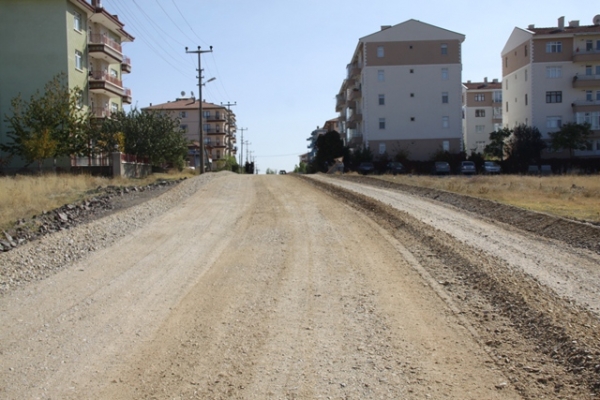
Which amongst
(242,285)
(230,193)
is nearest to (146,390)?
(242,285)

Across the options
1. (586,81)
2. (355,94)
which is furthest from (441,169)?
(586,81)

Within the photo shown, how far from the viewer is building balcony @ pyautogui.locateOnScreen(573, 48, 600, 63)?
238 feet

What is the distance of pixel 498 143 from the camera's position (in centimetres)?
7556

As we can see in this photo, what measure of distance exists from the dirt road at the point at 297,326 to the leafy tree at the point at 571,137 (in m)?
61.7

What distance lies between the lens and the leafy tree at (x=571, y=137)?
6881 centimetres

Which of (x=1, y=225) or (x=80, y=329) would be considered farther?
(x=1, y=225)

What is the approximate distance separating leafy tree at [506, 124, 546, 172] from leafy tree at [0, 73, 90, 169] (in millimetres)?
47500

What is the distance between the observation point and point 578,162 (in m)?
69.9

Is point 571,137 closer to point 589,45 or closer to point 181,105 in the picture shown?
point 589,45

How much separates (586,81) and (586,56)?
2972 mm

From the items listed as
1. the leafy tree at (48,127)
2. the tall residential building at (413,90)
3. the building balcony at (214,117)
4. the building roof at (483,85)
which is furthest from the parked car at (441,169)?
the building balcony at (214,117)

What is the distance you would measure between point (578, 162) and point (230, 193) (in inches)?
2191

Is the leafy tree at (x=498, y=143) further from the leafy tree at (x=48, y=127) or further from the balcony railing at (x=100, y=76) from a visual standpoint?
the leafy tree at (x=48, y=127)

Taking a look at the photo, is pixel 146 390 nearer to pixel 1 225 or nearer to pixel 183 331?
pixel 183 331
